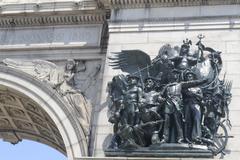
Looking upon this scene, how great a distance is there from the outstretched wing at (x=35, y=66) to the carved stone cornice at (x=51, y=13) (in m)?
1.23

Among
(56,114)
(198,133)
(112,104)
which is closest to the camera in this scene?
(198,133)

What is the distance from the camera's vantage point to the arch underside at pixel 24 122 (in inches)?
613

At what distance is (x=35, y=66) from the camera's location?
15438mm

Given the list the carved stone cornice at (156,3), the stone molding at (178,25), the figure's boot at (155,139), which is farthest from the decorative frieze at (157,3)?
the figure's boot at (155,139)

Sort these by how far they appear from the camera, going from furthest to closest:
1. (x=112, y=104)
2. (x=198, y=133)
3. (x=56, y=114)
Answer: (x=56, y=114) < (x=112, y=104) < (x=198, y=133)

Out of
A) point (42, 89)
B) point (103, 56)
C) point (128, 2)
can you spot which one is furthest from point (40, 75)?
point (128, 2)

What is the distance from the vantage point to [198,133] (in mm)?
12445

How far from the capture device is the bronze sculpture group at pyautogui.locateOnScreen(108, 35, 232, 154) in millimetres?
12602

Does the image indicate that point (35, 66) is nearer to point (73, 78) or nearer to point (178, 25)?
point (73, 78)

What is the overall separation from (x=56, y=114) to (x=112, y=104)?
1.73 m

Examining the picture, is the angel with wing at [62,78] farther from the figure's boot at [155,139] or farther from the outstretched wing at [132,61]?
the figure's boot at [155,139]

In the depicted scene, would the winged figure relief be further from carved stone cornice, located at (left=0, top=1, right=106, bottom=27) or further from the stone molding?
carved stone cornice, located at (left=0, top=1, right=106, bottom=27)

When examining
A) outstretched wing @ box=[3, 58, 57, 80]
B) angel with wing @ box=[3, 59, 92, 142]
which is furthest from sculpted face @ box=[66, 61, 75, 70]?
outstretched wing @ box=[3, 58, 57, 80]

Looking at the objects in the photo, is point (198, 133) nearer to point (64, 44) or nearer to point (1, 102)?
point (64, 44)
